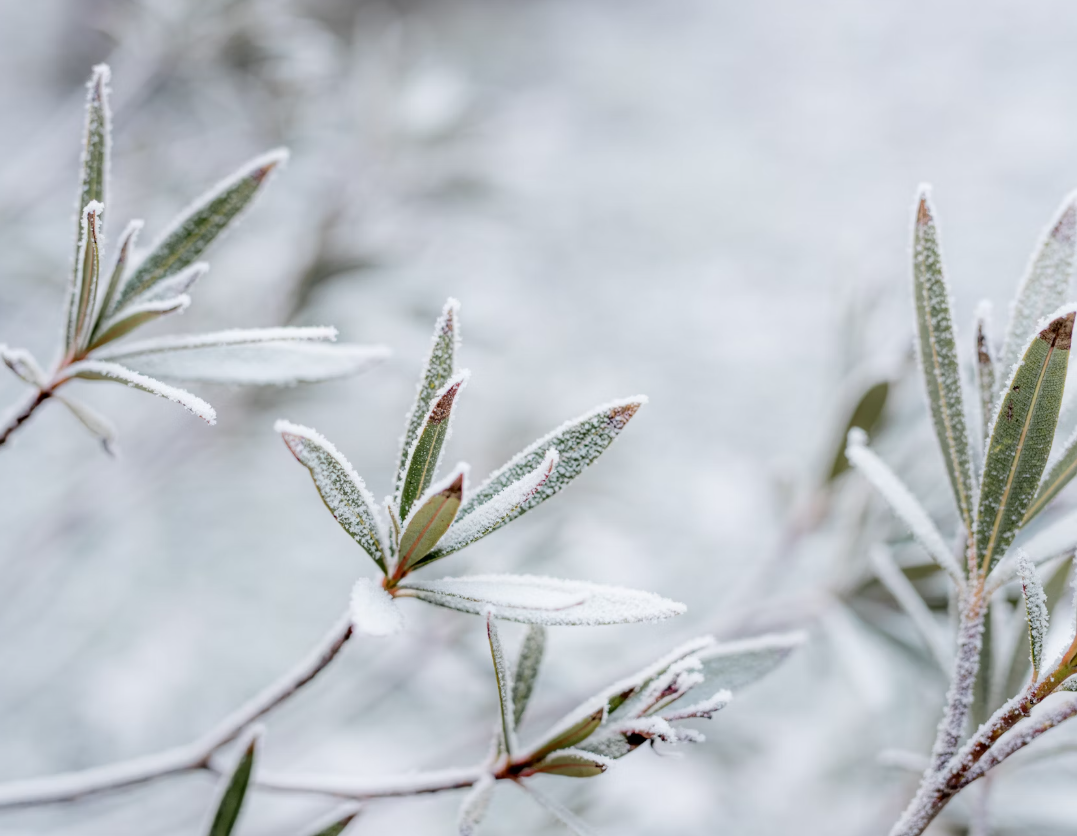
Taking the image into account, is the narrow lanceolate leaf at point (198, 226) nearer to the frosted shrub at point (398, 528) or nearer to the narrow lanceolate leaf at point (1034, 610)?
the frosted shrub at point (398, 528)

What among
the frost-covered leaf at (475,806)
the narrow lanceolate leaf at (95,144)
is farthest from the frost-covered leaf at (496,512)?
the narrow lanceolate leaf at (95,144)

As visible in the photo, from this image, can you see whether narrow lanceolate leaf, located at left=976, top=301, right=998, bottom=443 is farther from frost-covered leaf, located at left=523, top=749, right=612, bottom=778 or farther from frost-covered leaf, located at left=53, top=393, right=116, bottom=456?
frost-covered leaf, located at left=53, top=393, right=116, bottom=456

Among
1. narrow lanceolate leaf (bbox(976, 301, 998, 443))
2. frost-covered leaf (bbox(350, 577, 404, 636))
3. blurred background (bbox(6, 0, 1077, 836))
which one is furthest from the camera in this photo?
blurred background (bbox(6, 0, 1077, 836))

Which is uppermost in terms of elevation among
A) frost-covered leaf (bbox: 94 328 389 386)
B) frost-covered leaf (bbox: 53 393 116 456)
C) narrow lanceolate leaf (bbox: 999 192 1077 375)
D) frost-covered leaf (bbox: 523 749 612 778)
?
narrow lanceolate leaf (bbox: 999 192 1077 375)

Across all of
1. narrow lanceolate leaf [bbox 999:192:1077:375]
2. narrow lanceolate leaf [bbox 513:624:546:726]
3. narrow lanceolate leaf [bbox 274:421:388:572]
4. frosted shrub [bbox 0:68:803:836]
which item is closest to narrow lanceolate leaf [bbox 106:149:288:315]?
frosted shrub [bbox 0:68:803:836]

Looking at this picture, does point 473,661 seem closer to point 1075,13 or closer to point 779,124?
point 779,124

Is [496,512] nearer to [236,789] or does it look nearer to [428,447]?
[428,447]
